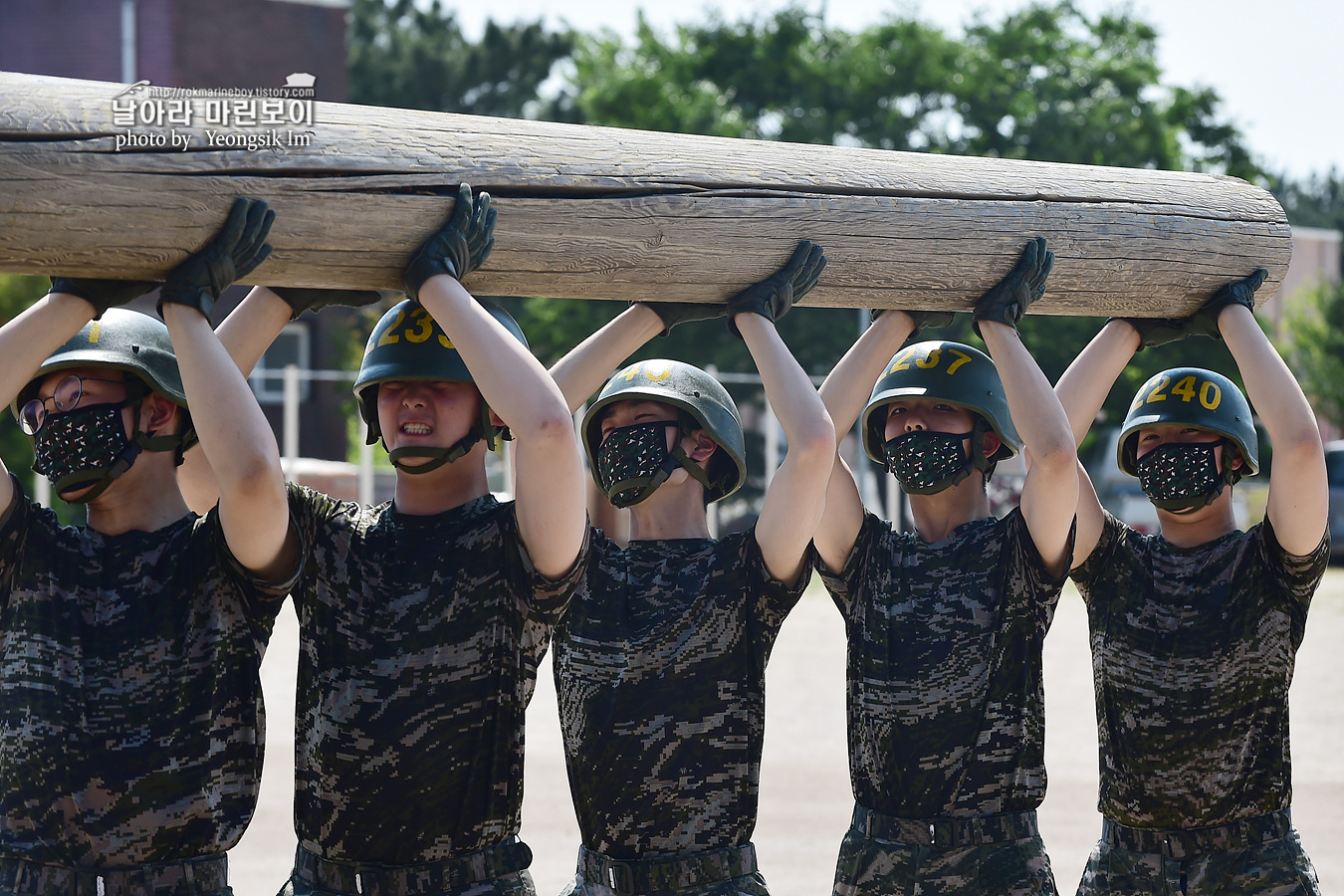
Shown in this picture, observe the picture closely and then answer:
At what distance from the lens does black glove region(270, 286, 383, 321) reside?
3.86 metres

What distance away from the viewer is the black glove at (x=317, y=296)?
12.7ft

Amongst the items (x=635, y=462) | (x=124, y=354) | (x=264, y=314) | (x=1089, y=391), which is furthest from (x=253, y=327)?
(x=1089, y=391)

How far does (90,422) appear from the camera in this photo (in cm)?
358

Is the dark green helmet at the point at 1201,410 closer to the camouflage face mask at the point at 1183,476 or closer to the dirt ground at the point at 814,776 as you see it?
the camouflage face mask at the point at 1183,476

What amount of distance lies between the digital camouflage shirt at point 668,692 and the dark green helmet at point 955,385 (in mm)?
811

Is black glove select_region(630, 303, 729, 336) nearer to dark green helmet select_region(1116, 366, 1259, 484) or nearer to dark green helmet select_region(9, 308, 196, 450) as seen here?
dark green helmet select_region(9, 308, 196, 450)

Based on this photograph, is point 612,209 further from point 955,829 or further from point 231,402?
point 955,829

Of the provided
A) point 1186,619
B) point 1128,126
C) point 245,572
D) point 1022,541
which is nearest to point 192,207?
point 245,572

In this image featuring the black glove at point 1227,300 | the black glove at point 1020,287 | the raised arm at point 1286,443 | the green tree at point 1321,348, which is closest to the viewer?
→ the black glove at point 1020,287

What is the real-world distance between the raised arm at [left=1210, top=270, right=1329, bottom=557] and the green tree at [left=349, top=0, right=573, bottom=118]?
37.6m

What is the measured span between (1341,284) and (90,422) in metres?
39.8

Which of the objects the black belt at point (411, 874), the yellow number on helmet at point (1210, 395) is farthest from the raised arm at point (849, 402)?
the black belt at point (411, 874)

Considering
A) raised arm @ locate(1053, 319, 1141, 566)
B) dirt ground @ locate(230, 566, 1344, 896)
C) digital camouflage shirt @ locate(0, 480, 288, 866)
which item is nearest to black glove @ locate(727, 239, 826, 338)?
raised arm @ locate(1053, 319, 1141, 566)

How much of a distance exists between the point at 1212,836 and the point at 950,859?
93cm
